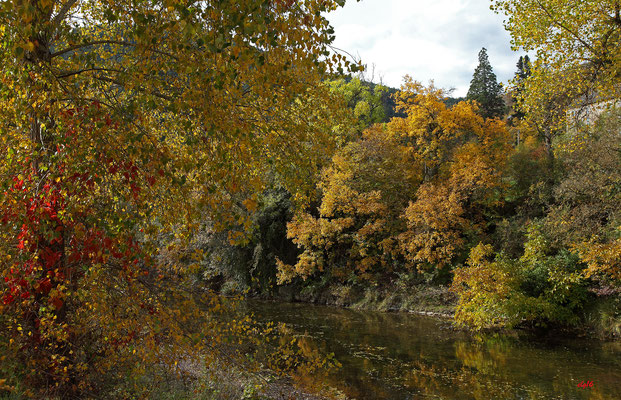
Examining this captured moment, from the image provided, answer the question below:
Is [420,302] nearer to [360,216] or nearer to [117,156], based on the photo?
[360,216]

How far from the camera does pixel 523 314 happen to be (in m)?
13.5

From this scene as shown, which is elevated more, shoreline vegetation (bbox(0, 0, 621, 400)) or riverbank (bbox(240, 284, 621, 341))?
shoreline vegetation (bbox(0, 0, 621, 400))

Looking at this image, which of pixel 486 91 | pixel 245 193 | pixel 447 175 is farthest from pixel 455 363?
pixel 486 91

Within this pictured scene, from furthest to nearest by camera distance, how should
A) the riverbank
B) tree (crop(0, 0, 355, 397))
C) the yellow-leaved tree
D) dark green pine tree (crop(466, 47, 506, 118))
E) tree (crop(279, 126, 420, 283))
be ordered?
1. dark green pine tree (crop(466, 47, 506, 118))
2. tree (crop(279, 126, 420, 283))
3. the yellow-leaved tree
4. the riverbank
5. tree (crop(0, 0, 355, 397))

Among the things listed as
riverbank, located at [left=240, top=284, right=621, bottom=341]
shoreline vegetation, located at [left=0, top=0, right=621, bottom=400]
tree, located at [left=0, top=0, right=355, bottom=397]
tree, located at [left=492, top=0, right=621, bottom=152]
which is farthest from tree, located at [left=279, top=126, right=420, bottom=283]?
tree, located at [left=0, top=0, right=355, bottom=397]

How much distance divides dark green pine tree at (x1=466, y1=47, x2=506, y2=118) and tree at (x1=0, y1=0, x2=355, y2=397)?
40.5 meters

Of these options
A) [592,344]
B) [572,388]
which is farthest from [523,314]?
[572,388]

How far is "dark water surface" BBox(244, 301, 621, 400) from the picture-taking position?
8727mm

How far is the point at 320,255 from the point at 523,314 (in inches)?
444

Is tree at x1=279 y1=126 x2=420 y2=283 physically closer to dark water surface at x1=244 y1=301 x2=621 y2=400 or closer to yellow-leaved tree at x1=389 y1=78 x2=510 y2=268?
yellow-leaved tree at x1=389 y1=78 x2=510 y2=268

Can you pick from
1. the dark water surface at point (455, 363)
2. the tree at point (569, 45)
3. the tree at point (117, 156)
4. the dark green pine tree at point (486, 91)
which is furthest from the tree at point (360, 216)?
the dark green pine tree at point (486, 91)

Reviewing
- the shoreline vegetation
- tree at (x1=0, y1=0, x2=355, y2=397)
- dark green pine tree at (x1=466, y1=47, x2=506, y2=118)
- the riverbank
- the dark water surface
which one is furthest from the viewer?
dark green pine tree at (x1=466, y1=47, x2=506, y2=118)

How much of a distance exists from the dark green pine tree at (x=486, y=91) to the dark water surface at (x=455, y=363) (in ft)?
102

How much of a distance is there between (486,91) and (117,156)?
44.2 m
